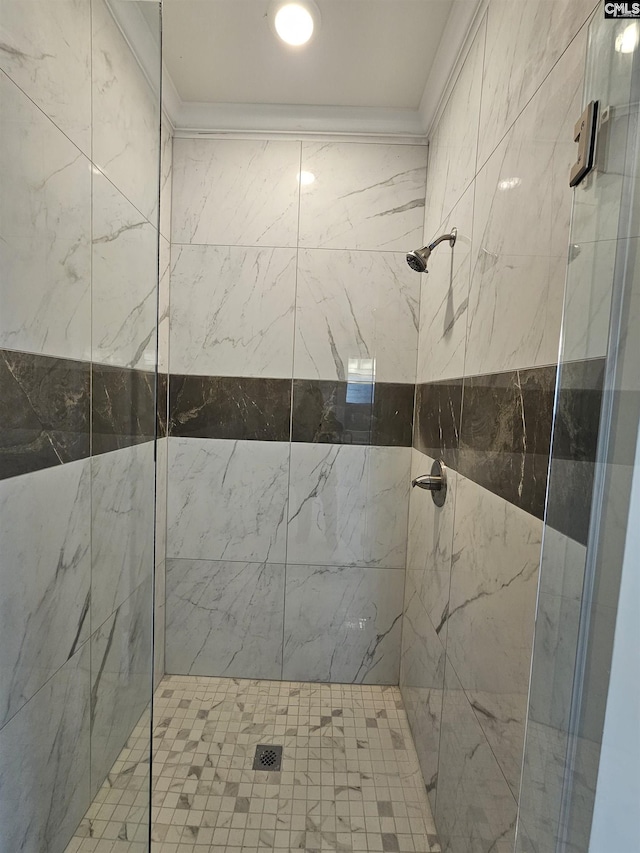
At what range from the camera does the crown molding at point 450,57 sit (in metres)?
1.31

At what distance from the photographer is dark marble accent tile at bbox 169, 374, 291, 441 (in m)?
2.03

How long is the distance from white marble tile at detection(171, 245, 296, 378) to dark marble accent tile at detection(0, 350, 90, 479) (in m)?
0.93

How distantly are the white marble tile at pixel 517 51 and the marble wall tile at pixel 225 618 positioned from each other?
180cm

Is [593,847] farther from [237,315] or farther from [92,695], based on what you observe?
Answer: [237,315]

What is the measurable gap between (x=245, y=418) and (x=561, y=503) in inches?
63.9

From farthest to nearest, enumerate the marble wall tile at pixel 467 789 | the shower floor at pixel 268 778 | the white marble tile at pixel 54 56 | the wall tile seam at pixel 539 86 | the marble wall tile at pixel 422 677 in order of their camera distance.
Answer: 1. the marble wall tile at pixel 422 677
2. the shower floor at pixel 268 778
3. the marble wall tile at pixel 467 789
4. the white marble tile at pixel 54 56
5. the wall tile seam at pixel 539 86

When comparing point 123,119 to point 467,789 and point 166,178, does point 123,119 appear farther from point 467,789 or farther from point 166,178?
point 467,789

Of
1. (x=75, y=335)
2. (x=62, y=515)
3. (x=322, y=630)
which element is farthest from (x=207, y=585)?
(x=75, y=335)

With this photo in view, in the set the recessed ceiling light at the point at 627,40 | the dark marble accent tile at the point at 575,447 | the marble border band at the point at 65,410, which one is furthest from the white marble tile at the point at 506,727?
the marble border band at the point at 65,410

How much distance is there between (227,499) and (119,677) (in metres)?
0.90

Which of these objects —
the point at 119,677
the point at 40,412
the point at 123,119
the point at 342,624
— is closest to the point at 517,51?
the point at 123,119

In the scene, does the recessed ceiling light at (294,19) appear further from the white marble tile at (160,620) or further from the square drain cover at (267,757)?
the square drain cover at (267,757)

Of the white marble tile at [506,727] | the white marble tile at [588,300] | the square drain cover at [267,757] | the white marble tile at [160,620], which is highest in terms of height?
the white marble tile at [588,300]

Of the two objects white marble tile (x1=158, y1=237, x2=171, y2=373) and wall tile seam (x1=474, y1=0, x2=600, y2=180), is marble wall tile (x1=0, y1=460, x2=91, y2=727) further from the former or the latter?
wall tile seam (x1=474, y1=0, x2=600, y2=180)
